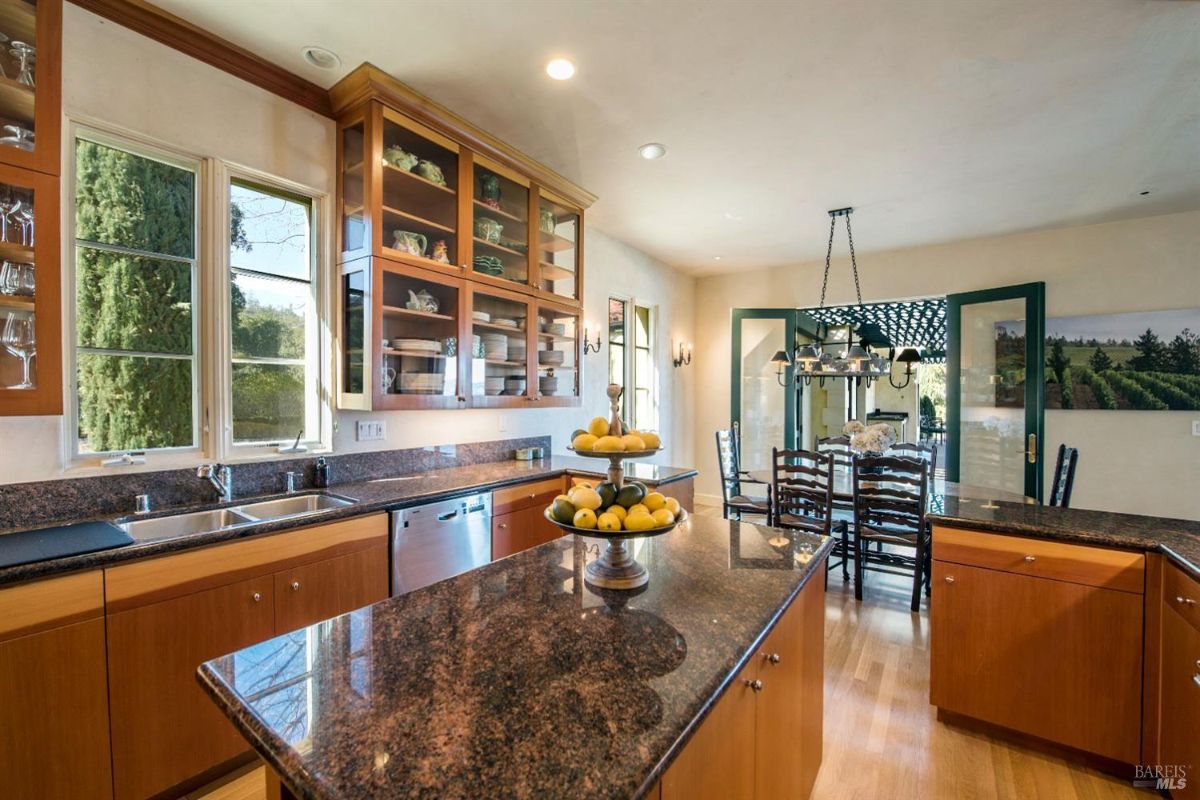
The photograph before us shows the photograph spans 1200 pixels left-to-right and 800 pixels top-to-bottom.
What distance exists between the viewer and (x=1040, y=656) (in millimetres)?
1905

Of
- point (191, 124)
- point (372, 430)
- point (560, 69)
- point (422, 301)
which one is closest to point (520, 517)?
point (372, 430)

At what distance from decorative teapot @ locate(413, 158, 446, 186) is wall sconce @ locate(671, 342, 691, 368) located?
12.0 feet

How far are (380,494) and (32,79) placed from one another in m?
1.82

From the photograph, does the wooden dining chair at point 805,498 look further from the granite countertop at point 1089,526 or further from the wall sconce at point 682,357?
the wall sconce at point 682,357

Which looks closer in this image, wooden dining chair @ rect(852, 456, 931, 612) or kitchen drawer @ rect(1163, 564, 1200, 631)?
kitchen drawer @ rect(1163, 564, 1200, 631)

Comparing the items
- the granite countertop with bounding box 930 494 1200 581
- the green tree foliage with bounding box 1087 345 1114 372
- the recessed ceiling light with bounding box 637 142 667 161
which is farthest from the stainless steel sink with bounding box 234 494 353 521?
the green tree foliage with bounding box 1087 345 1114 372

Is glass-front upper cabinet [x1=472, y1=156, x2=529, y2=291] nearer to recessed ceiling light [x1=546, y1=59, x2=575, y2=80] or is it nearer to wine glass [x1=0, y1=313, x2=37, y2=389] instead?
recessed ceiling light [x1=546, y1=59, x2=575, y2=80]

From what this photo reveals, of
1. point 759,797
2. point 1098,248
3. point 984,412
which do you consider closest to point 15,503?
point 759,797

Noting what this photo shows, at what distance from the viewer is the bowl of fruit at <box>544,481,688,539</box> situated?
3.86 feet

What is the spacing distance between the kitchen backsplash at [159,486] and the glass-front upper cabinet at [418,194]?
1.12 m

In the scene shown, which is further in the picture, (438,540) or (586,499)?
(438,540)

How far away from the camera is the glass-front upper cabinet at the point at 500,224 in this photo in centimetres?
298

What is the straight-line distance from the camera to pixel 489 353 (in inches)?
121

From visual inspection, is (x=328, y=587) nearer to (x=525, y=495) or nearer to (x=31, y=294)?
(x=525, y=495)
